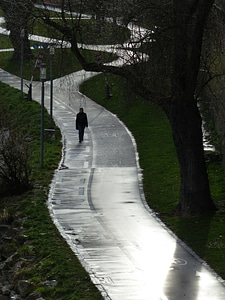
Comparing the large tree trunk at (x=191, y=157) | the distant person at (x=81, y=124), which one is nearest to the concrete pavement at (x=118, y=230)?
the distant person at (x=81, y=124)

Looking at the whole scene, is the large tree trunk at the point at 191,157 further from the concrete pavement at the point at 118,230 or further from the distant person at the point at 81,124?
the distant person at the point at 81,124

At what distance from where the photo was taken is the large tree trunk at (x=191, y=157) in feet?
74.2

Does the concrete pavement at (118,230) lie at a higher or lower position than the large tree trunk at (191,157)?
lower

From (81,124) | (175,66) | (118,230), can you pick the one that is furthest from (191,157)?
(81,124)

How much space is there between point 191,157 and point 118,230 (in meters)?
2.75

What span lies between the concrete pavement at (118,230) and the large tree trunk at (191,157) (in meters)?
1.10

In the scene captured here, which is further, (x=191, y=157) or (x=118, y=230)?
(x=191, y=157)

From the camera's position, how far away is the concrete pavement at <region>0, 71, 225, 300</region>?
655 inches

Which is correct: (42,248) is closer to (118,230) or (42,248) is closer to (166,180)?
(118,230)

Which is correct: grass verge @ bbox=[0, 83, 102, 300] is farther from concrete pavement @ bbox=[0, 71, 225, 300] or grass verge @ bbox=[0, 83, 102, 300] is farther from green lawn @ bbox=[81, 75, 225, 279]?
green lawn @ bbox=[81, 75, 225, 279]

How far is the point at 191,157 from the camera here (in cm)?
2295

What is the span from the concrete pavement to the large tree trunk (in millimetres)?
1102

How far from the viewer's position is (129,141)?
124 feet

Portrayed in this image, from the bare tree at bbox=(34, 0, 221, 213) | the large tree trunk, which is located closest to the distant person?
the bare tree at bbox=(34, 0, 221, 213)
